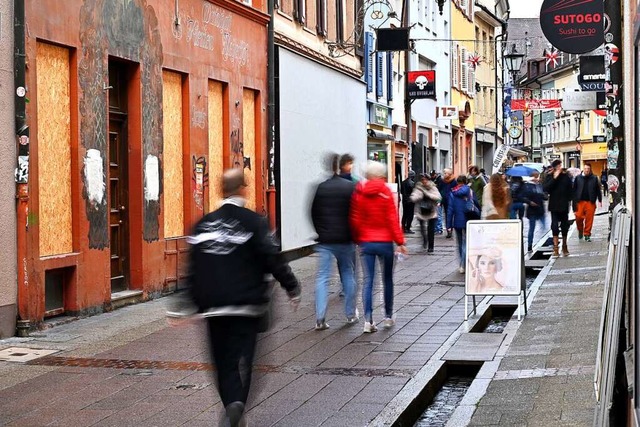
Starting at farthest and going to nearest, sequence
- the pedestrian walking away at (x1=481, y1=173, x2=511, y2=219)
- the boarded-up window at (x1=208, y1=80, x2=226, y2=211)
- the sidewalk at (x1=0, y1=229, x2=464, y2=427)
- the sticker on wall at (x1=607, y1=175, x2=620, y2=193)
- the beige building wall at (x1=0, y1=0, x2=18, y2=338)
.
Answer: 1. the boarded-up window at (x1=208, y1=80, x2=226, y2=211)
2. the pedestrian walking away at (x1=481, y1=173, x2=511, y2=219)
3. the beige building wall at (x1=0, y1=0, x2=18, y2=338)
4. the sticker on wall at (x1=607, y1=175, x2=620, y2=193)
5. the sidewalk at (x1=0, y1=229, x2=464, y2=427)

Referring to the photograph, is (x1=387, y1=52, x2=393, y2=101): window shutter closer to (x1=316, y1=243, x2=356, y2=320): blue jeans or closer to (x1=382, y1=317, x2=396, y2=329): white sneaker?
(x1=316, y1=243, x2=356, y2=320): blue jeans

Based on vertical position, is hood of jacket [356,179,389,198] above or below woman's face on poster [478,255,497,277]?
above

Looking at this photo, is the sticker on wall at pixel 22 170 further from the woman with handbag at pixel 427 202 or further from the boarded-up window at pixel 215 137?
the woman with handbag at pixel 427 202

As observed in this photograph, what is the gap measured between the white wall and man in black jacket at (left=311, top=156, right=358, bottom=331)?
912 centimetres

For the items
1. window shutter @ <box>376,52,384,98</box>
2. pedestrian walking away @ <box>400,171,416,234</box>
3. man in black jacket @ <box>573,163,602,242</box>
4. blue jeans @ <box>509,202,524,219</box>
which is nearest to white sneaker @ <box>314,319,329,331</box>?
blue jeans @ <box>509,202,524,219</box>

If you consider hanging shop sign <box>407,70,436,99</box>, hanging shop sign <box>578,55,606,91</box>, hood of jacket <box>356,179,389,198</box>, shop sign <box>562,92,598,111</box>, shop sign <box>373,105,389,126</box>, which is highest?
hanging shop sign <box>407,70,436,99</box>

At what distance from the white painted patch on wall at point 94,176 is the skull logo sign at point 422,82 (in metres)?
23.4

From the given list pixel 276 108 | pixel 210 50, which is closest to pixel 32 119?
pixel 210 50

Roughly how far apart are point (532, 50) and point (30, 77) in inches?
4500

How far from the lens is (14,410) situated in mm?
8617

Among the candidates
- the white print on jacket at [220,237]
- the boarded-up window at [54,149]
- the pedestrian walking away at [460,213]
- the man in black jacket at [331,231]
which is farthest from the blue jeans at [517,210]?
the white print on jacket at [220,237]

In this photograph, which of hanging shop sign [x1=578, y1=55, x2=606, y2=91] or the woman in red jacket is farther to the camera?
hanging shop sign [x1=578, y1=55, x2=606, y2=91]

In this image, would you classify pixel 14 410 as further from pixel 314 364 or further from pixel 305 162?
pixel 305 162

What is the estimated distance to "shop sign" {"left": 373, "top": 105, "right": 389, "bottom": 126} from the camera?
34344 mm
